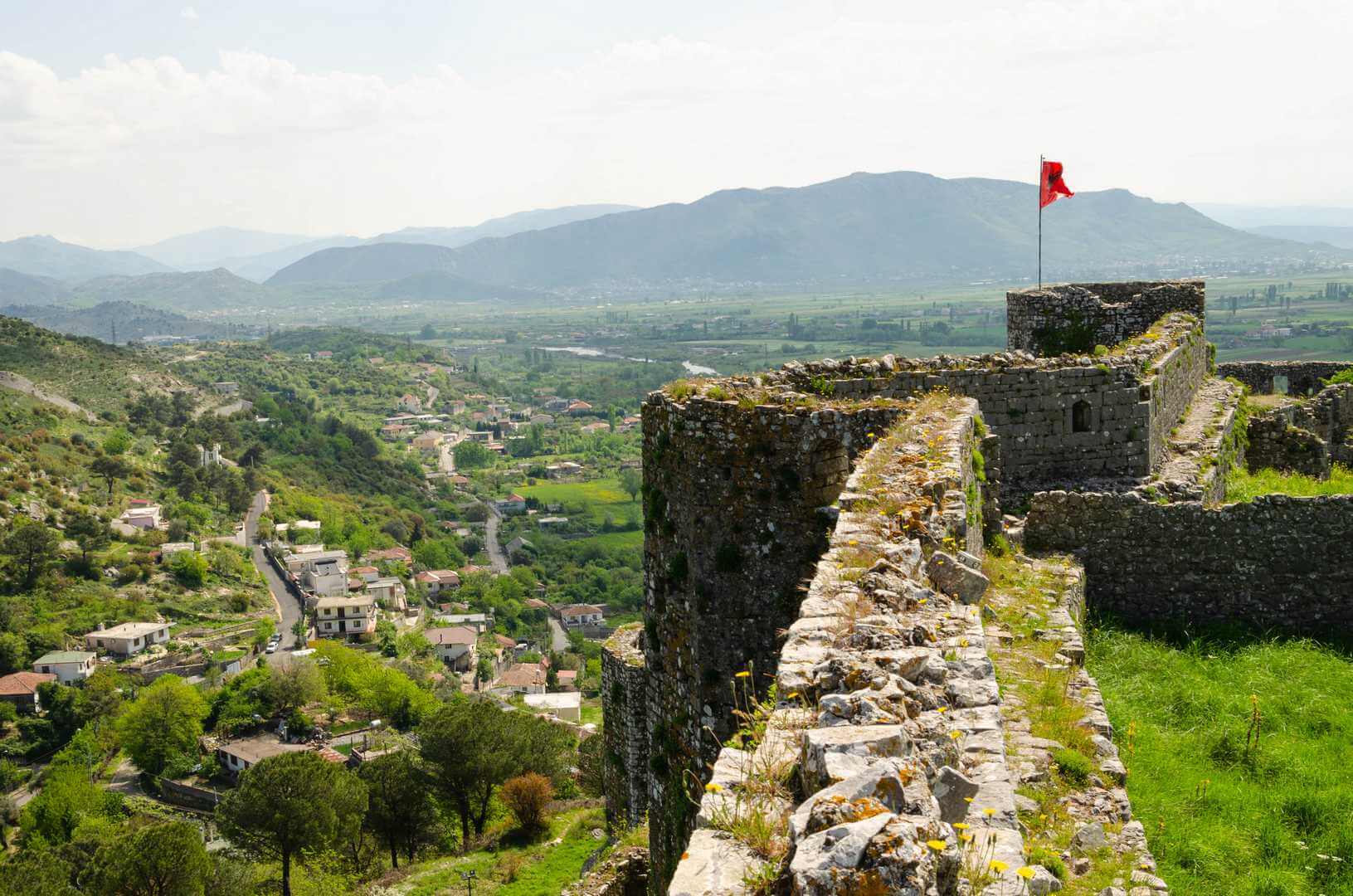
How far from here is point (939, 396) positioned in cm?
1102

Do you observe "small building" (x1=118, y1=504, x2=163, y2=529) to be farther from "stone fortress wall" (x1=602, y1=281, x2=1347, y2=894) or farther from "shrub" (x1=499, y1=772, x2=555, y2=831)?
"stone fortress wall" (x1=602, y1=281, x2=1347, y2=894)

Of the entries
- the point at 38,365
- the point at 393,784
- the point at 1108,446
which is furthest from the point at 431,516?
the point at 1108,446

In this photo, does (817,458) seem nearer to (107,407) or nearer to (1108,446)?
(1108,446)

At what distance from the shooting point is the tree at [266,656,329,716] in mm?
79750

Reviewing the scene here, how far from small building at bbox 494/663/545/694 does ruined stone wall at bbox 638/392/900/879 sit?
8123 cm

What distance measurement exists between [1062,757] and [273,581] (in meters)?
118

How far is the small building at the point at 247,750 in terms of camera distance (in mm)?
71562

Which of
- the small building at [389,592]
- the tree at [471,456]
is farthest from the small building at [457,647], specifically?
the tree at [471,456]

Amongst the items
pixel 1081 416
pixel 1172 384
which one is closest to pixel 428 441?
pixel 1172 384

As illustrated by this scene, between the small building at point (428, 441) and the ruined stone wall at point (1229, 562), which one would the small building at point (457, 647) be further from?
the ruined stone wall at point (1229, 562)

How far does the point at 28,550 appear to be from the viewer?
97.8 metres

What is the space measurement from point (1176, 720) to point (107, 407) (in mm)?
154650

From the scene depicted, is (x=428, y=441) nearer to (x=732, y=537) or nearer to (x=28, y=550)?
(x=28, y=550)

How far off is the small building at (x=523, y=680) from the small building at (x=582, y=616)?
17.9m
